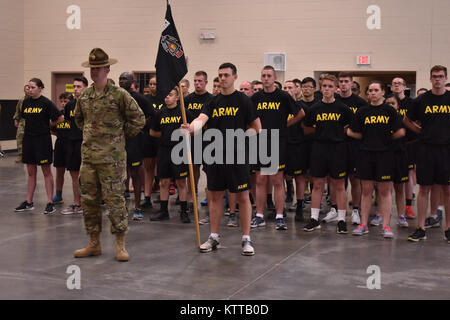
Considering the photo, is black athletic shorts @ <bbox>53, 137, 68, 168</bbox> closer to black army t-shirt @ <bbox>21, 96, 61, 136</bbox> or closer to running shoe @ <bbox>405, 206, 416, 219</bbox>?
black army t-shirt @ <bbox>21, 96, 61, 136</bbox>

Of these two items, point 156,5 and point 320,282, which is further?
point 156,5

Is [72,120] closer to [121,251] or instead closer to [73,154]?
[73,154]

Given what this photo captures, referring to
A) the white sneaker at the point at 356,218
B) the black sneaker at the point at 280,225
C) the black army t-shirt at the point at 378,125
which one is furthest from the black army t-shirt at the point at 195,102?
the white sneaker at the point at 356,218

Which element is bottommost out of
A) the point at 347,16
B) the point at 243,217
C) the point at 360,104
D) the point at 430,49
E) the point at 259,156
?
the point at 243,217

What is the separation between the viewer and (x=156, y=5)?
49.8 ft

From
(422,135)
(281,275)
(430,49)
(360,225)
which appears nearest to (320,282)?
(281,275)

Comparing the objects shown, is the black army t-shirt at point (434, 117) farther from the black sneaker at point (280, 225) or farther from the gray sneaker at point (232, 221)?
the gray sneaker at point (232, 221)

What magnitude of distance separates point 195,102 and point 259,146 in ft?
4.77

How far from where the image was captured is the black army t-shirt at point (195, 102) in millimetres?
7969

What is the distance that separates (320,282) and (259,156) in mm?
2725

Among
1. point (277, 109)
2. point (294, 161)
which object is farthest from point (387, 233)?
point (277, 109)

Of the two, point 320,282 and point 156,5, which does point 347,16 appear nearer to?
point 156,5

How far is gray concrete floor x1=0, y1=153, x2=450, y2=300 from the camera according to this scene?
4469 millimetres
